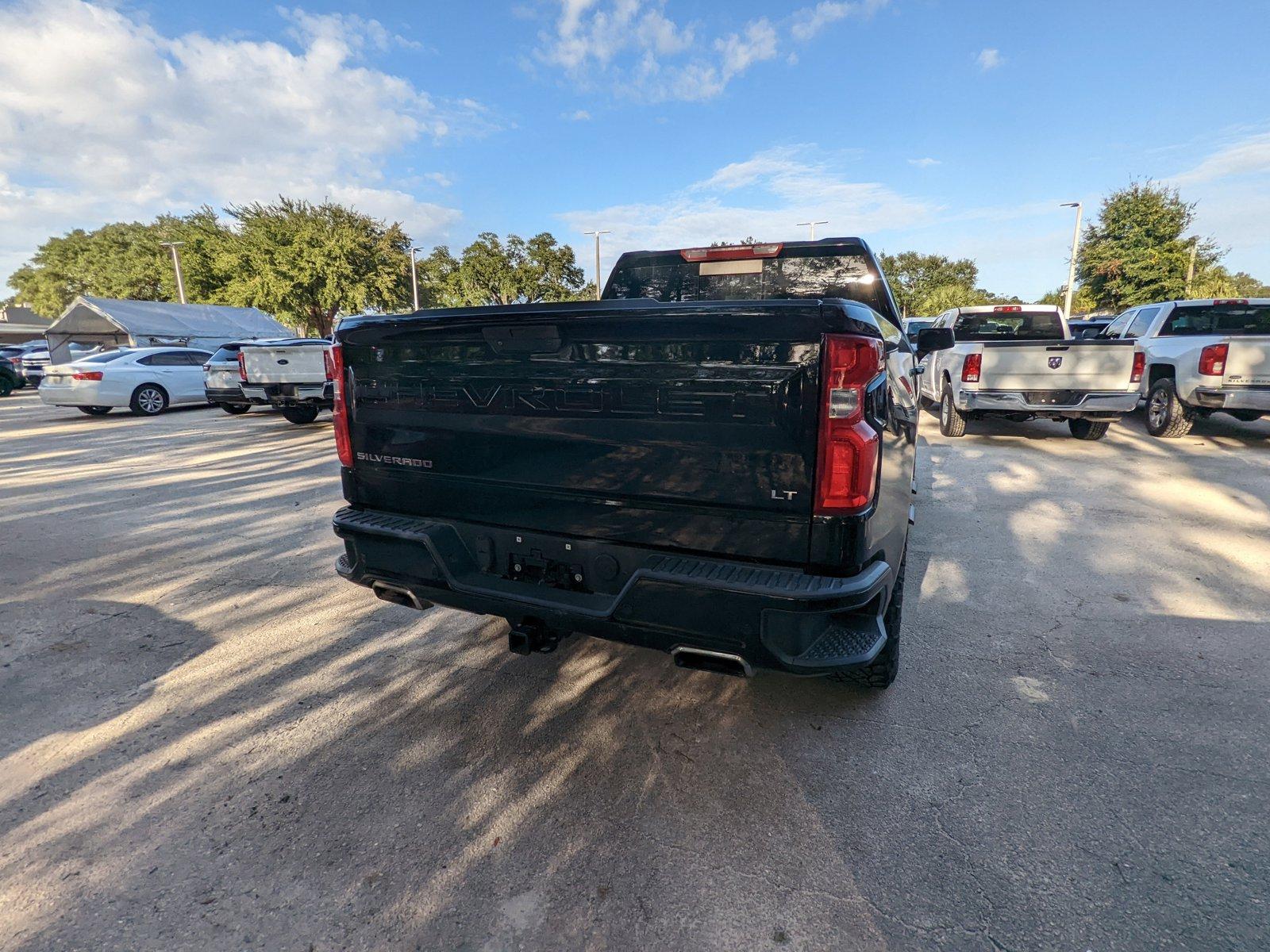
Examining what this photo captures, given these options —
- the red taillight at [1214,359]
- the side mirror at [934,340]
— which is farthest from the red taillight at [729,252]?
the red taillight at [1214,359]

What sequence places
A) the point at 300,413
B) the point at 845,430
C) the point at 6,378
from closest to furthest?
the point at 845,430 → the point at 300,413 → the point at 6,378

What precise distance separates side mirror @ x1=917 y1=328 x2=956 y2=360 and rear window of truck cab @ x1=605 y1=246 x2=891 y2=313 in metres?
0.31

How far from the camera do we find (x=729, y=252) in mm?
3748

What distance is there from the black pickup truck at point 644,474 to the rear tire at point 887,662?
0.04ft

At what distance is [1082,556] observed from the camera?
4605mm

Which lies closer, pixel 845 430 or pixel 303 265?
pixel 845 430

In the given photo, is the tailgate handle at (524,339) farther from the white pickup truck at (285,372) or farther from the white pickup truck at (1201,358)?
the white pickup truck at (285,372)

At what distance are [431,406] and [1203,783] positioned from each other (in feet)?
10.4

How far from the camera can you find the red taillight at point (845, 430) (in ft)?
6.31

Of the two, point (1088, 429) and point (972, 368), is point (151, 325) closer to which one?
point (972, 368)

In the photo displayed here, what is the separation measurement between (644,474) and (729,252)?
208 cm

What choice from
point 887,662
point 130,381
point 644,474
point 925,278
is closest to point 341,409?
point 644,474

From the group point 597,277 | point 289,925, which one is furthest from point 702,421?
point 597,277

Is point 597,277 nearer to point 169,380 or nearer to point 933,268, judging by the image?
point 169,380
